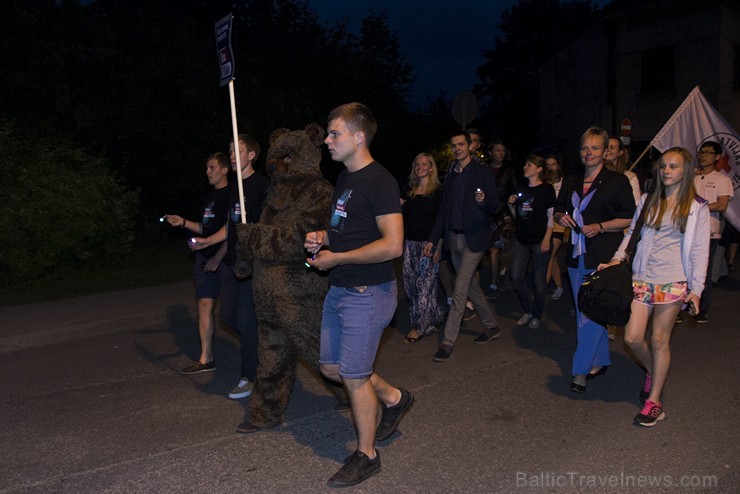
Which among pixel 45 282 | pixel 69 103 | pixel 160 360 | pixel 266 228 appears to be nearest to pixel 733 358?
pixel 266 228

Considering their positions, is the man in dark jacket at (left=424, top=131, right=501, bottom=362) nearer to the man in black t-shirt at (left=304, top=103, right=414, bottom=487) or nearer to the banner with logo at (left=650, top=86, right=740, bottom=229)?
the banner with logo at (left=650, top=86, right=740, bottom=229)

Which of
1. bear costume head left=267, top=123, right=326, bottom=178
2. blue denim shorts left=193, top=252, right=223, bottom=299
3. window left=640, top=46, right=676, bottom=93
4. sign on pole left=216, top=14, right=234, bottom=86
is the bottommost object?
blue denim shorts left=193, top=252, right=223, bottom=299

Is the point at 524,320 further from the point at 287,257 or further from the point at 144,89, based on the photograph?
the point at 144,89

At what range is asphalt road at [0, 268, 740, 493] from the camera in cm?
403

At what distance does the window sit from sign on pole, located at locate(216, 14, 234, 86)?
75.3 feet

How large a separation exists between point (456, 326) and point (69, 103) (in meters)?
9.96

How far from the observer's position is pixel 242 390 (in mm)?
5484

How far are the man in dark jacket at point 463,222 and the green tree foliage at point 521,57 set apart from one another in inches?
1688

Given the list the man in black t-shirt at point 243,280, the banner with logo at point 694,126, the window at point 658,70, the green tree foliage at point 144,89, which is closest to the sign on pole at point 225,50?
the man in black t-shirt at point 243,280

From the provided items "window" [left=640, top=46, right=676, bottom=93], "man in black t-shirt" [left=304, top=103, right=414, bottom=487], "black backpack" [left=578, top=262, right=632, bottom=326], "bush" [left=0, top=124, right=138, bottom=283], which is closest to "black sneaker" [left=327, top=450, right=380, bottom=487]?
"man in black t-shirt" [left=304, top=103, right=414, bottom=487]

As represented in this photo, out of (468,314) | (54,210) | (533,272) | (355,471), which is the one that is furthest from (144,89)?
(355,471)

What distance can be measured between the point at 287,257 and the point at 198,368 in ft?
7.24

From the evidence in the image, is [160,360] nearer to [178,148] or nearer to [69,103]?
[69,103]

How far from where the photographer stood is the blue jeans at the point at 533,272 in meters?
7.86
